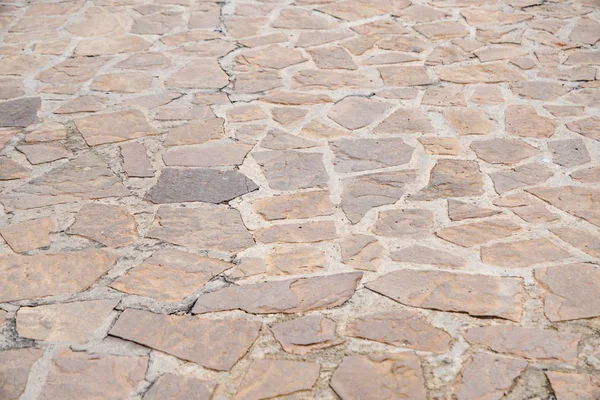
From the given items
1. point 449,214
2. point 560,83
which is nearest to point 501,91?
point 560,83

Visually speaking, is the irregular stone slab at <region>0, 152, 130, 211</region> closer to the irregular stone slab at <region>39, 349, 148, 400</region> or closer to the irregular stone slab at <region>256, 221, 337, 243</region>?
the irregular stone slab at <region>256, 221, 337, 243</region>

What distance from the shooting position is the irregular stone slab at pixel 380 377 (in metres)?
2.62

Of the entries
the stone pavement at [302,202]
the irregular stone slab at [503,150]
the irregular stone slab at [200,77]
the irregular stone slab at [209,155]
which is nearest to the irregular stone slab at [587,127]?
the stone pavement at [302,202]

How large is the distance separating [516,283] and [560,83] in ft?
7.38

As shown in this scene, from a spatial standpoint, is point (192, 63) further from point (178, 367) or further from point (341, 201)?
point (178, 367)

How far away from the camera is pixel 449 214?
3699 millimetres

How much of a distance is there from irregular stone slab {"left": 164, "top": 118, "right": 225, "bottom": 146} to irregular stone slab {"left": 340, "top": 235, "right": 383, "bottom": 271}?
1.28 meters

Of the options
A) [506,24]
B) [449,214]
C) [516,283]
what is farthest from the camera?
[506,24]

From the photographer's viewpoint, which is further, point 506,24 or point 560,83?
point 506,24

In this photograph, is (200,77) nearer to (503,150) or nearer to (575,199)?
(503,150)

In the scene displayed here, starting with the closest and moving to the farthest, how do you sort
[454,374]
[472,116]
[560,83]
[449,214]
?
1. [454,374]
2. [449,214]
3. [472,116]
4. [560,83]

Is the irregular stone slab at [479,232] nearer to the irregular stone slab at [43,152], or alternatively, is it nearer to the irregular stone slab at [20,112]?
the irregular stone slab at [43,152]

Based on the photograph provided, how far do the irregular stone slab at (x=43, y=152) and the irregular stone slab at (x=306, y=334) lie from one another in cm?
191

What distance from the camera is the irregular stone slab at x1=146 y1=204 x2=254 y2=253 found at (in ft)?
11.5
